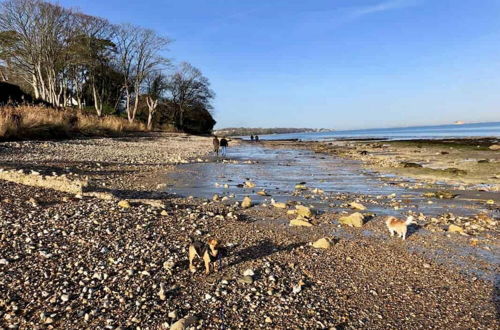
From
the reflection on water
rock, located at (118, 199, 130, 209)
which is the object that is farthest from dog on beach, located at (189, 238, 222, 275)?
the reflection on water

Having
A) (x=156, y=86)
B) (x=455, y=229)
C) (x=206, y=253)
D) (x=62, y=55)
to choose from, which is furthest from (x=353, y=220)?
(x=156, y=86)

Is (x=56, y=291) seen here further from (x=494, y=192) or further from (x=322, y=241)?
(x=494, y=192)

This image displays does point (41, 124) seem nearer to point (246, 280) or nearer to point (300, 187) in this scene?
point (300, 187)

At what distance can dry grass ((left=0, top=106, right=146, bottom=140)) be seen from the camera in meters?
18.6

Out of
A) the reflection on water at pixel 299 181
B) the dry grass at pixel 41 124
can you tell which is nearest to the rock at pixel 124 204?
the reflection on water at pixel 299 181

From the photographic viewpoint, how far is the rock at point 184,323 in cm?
356

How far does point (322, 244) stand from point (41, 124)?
2056 centimetres

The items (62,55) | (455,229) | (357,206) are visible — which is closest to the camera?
(455,229)

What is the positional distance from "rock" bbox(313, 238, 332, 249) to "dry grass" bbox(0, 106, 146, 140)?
56.9ft

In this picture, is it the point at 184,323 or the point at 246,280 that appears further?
the point at 246,280

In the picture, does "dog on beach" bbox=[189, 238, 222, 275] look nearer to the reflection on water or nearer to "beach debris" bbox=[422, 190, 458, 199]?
the reflection on water

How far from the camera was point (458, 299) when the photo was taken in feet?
14.5

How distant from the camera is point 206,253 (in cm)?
481

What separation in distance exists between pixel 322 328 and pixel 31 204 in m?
5.87
